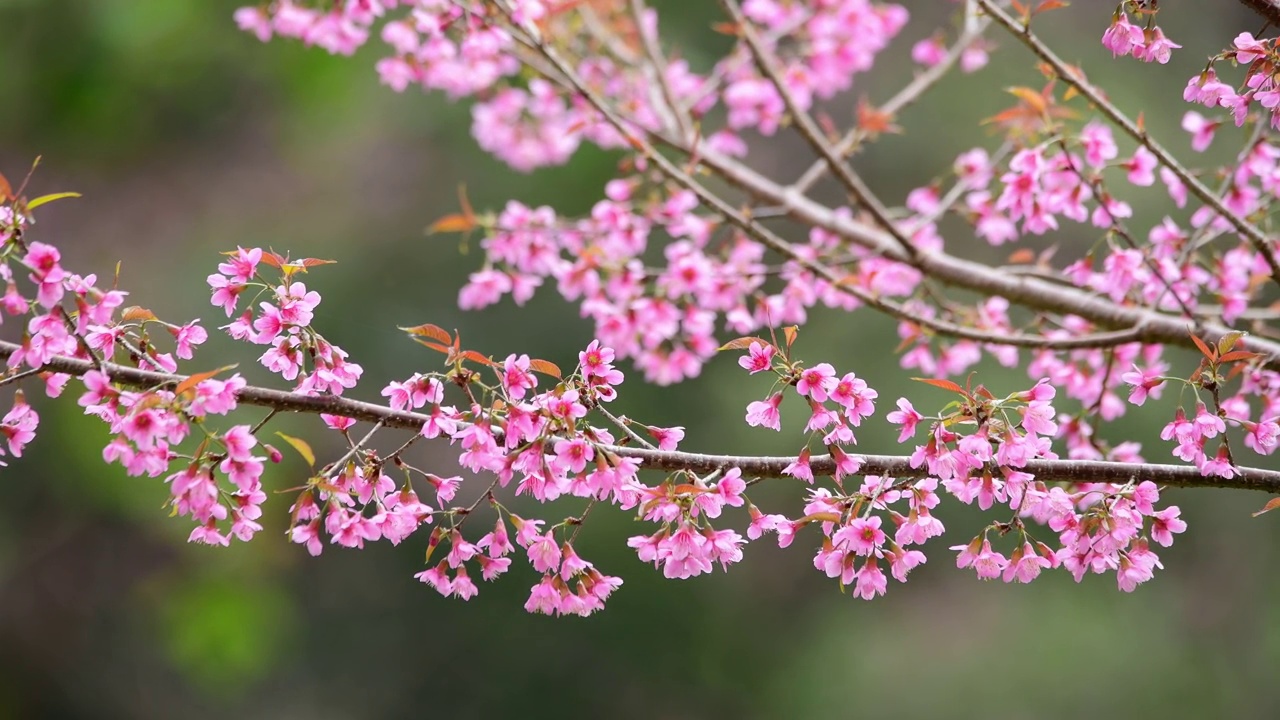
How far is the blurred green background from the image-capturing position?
4176 millimetres

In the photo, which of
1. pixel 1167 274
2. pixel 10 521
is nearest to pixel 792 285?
pixel 1167 274

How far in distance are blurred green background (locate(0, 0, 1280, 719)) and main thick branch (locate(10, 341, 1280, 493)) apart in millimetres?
2949

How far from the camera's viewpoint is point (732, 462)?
3.12ft

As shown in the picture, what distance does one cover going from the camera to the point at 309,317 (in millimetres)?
979

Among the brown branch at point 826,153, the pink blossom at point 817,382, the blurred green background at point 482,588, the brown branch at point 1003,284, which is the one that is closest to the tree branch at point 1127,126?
the brown branch at point 1003,284

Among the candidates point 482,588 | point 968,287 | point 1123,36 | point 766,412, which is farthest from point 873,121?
point 482,588

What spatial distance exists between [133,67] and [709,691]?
11.1ft

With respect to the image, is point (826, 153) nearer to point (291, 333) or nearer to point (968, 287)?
point (968, 287)

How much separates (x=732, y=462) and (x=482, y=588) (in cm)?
363

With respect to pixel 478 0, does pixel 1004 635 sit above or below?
above

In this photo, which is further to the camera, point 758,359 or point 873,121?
point 873,121

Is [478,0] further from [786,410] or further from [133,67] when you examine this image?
[133,67]

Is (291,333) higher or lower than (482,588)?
lower

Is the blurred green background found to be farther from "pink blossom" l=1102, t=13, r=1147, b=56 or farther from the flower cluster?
the flower cluster
